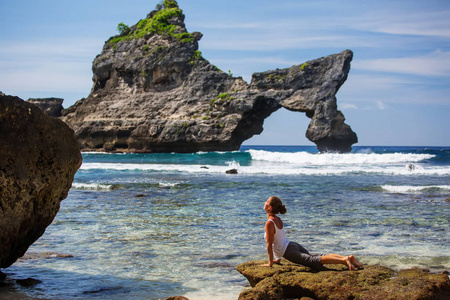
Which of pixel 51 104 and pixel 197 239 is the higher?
pixel 51 104

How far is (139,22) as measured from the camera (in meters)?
73.1

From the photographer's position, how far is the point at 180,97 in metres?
63.0

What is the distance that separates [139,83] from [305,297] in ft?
213

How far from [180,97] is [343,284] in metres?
59.3

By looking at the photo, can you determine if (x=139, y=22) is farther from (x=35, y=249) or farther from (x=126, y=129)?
(x=35, y=249)

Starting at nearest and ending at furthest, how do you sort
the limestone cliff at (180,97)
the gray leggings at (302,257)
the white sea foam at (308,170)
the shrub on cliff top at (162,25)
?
the gray leggings at (302,257), the white sea foam at (308,170), the limestone cliff at (180,97), the shrub on cliff top at (162,25)

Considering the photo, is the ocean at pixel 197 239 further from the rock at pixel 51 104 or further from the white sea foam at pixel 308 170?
the rock at pixel 51 104

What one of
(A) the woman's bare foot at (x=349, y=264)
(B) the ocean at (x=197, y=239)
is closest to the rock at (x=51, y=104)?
(B) the ocean at (x=197, y=239)

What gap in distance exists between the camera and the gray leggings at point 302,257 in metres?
5.34

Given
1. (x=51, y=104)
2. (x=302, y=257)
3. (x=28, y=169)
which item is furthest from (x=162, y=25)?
(x=302, y=257)

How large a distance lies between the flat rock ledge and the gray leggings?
0.10 metres

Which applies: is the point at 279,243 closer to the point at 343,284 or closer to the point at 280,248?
the point at 280,248

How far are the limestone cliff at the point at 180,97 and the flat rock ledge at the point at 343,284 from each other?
163 ft

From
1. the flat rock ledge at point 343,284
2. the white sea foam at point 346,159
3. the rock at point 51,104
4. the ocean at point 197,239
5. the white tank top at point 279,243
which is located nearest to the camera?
→ the flat rock ledge at point 343,284
